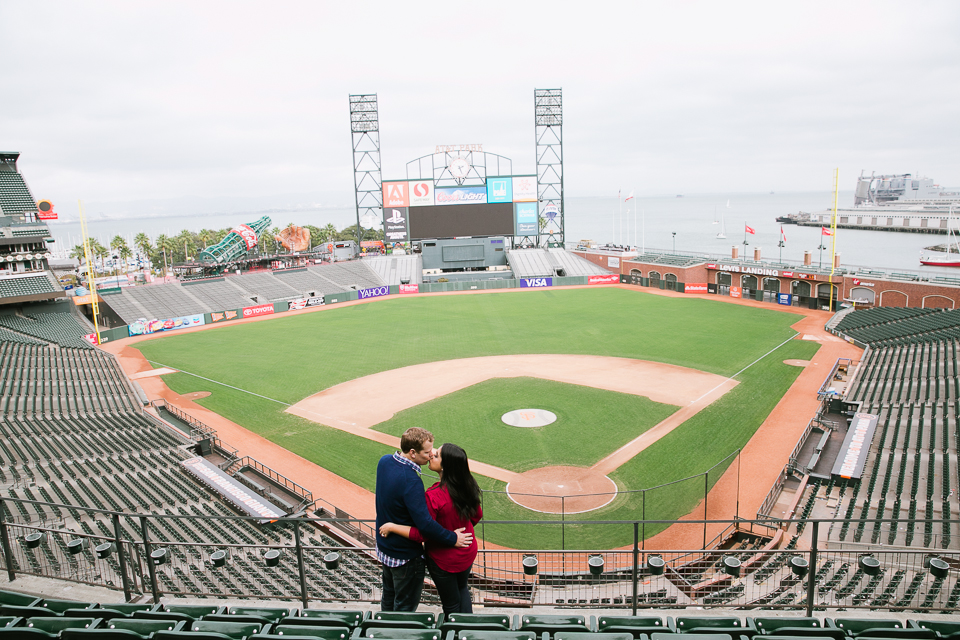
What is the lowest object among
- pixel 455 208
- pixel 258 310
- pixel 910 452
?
pixel 910 452

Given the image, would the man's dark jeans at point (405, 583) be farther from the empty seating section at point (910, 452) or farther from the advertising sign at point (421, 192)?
the advertising sign at point (421, 192)

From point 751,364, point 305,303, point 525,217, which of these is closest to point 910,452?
point 751,364

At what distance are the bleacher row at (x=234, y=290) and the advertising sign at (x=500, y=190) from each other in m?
17.2

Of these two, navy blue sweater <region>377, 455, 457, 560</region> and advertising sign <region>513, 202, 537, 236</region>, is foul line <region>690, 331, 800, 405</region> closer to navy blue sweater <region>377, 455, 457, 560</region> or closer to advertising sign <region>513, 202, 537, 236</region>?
navy blue sweater <region>377, 455, 457, 560</region>

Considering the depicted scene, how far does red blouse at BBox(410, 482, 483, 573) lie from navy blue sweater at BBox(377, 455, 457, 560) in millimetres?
148

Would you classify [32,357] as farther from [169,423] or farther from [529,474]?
[529,474]

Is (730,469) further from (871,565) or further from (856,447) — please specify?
(871,565)

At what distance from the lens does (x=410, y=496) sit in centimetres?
541

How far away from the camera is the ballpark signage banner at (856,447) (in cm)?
1742

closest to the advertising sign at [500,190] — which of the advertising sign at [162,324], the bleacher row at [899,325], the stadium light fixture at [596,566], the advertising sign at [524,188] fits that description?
the advertising sign at [524,188]

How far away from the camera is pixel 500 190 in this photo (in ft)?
226

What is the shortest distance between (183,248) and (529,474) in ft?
367

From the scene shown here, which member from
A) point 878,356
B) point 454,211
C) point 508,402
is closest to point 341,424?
point 508,402

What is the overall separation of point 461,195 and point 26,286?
4340cm
